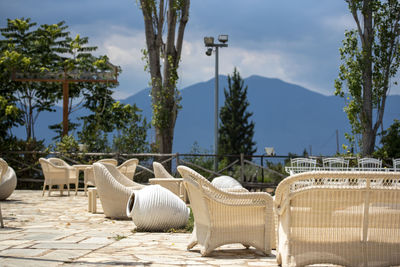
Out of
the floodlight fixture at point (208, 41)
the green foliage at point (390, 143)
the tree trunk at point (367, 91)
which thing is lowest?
the green foliage at point (390, 143)

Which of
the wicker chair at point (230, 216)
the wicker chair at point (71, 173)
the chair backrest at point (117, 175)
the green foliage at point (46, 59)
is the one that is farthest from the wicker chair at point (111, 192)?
the green foliage at point (46, 59)

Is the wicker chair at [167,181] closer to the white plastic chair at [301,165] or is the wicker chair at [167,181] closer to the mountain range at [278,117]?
the white plastic chair at [301,165]

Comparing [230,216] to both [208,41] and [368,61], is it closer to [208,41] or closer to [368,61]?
[368,61]

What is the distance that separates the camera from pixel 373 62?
1404 cm

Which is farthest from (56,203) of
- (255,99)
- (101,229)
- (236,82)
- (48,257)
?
(255,99)

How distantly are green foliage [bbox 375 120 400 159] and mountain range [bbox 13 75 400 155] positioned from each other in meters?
113

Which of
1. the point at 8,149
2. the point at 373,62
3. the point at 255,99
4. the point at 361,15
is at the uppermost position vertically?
the point at 255,99

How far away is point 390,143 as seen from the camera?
13328mm

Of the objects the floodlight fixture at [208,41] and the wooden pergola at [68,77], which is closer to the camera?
the floodlight fixture at [208,41]

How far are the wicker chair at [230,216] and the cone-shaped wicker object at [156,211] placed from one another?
160cm

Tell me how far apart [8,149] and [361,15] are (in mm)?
10905

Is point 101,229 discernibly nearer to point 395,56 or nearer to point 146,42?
point 146,42

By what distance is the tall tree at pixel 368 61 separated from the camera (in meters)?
13.8

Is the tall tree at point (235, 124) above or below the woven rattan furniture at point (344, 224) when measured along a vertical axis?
above
